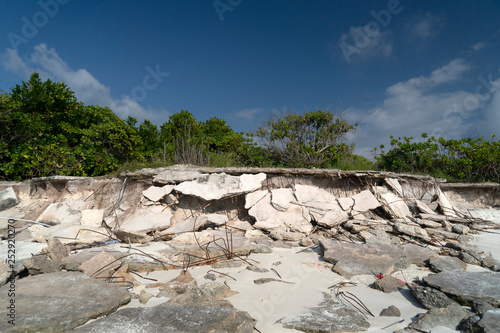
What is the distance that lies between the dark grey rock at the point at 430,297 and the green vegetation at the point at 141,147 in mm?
6525

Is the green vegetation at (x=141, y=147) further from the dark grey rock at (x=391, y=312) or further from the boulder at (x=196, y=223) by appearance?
the dark grey rock at (x=391, y=312)

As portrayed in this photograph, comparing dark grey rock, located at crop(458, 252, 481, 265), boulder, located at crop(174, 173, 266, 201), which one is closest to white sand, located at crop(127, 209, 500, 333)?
dark grey rock, located at crop(458, 252, 481, 265)

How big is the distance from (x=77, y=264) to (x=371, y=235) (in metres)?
4.99

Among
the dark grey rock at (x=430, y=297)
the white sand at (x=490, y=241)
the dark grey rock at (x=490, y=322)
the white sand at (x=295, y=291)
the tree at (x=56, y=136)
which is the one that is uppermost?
the tree at (x=56, y=136)

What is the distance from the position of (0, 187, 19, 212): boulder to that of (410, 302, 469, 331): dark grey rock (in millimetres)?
9576

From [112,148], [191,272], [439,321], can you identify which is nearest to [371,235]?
[439,321]

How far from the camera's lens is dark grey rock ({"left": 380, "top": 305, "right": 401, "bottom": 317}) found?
7.54 ft

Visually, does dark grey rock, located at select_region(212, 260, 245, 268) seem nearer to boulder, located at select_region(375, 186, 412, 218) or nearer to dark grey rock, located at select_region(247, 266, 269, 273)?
dark grey rock, located at select_region(247, 266, 269, 273)

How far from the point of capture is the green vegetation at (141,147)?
8.70 m

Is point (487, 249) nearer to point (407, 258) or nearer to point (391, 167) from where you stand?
point (407, 258)

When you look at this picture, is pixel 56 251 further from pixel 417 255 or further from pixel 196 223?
pixel 417 255

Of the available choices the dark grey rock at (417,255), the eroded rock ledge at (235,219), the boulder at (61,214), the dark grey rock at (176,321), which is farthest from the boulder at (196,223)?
the dark grey rock at (417,255)

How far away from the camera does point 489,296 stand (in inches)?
95.4

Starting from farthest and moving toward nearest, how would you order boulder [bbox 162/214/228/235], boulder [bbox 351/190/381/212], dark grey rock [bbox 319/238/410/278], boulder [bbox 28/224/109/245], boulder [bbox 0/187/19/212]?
boulder [bbox 0/187/19/212], boulder [bbox 351/190/381/212], boulder [bbox 162/214/228/235], boulder [bbox 28/224/109/245], dark grey rock [bbox 319/238/410/278]
